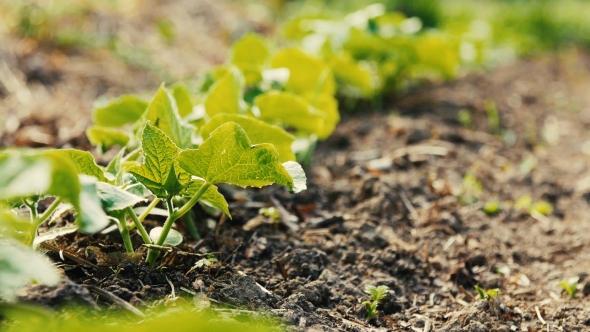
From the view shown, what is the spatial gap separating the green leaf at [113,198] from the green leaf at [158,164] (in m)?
0.12

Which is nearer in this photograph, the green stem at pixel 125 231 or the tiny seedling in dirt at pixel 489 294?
the green stem at pixel 125 231

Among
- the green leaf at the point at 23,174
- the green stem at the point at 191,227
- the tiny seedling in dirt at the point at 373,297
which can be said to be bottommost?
the tiny seedling in dirt at the point at 373,297

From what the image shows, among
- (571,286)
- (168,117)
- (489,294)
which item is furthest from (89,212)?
(571,286)

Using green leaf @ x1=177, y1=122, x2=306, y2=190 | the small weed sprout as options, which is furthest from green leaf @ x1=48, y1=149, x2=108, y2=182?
the small weed sprout

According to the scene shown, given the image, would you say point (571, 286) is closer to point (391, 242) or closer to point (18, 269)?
point (391, 242)

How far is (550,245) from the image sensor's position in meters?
2.16

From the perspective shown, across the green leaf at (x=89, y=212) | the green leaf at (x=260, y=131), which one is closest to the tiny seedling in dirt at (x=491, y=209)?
the green leaf at (x=260, y=131)

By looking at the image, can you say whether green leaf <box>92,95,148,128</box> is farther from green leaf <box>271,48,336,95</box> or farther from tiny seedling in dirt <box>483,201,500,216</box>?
A: tiny seedling in dirt <box>483,201,500,216</box>

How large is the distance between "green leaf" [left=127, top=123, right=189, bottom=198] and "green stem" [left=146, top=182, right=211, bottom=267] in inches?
1.6

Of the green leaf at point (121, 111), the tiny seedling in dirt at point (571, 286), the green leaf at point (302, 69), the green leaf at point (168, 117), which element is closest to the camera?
the green leaf at point (168, 117)

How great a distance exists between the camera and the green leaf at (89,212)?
905 mm

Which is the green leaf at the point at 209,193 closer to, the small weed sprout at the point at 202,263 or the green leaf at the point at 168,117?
the small weed sprout at the point at 202,263

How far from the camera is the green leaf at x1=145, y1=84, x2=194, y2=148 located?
1520mm

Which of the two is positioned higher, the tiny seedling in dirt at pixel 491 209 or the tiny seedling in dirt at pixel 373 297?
the tiny seedling in dirt at pixel 373 297
